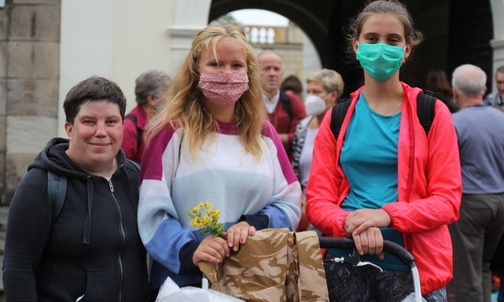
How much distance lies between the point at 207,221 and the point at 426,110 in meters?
1.02

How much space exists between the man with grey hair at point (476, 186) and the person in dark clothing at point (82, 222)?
346 centimetres

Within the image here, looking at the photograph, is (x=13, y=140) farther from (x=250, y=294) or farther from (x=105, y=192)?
(x=250, y=294)

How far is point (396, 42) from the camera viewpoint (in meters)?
3.15

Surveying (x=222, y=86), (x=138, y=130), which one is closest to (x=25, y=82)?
(x=138, y=130)

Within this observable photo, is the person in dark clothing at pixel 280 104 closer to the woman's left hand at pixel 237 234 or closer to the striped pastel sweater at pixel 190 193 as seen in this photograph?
the striped pastel sweater at pixel 190 193

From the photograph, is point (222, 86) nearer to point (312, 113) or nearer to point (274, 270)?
point (274, 270)

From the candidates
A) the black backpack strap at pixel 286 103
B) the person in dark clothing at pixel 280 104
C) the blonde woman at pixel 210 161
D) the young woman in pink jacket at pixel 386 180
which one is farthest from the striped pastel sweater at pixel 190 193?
the black backpack strap at pixel 286 103

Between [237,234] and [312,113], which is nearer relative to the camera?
[237,234]

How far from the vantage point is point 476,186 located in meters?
5.84

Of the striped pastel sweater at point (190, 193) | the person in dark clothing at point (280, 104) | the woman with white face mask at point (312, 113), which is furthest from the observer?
the person in dark clothing at point (280, 104)

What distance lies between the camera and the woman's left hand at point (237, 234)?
2.74 meters

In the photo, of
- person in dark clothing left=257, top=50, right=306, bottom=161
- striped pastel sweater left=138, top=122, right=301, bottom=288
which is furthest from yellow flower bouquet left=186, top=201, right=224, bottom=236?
person in dark clothing left=257, top=50, right=306, bottom=161

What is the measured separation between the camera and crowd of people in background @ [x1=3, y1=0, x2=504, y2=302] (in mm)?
2846

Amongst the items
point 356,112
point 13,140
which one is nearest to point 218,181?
point 356,112
